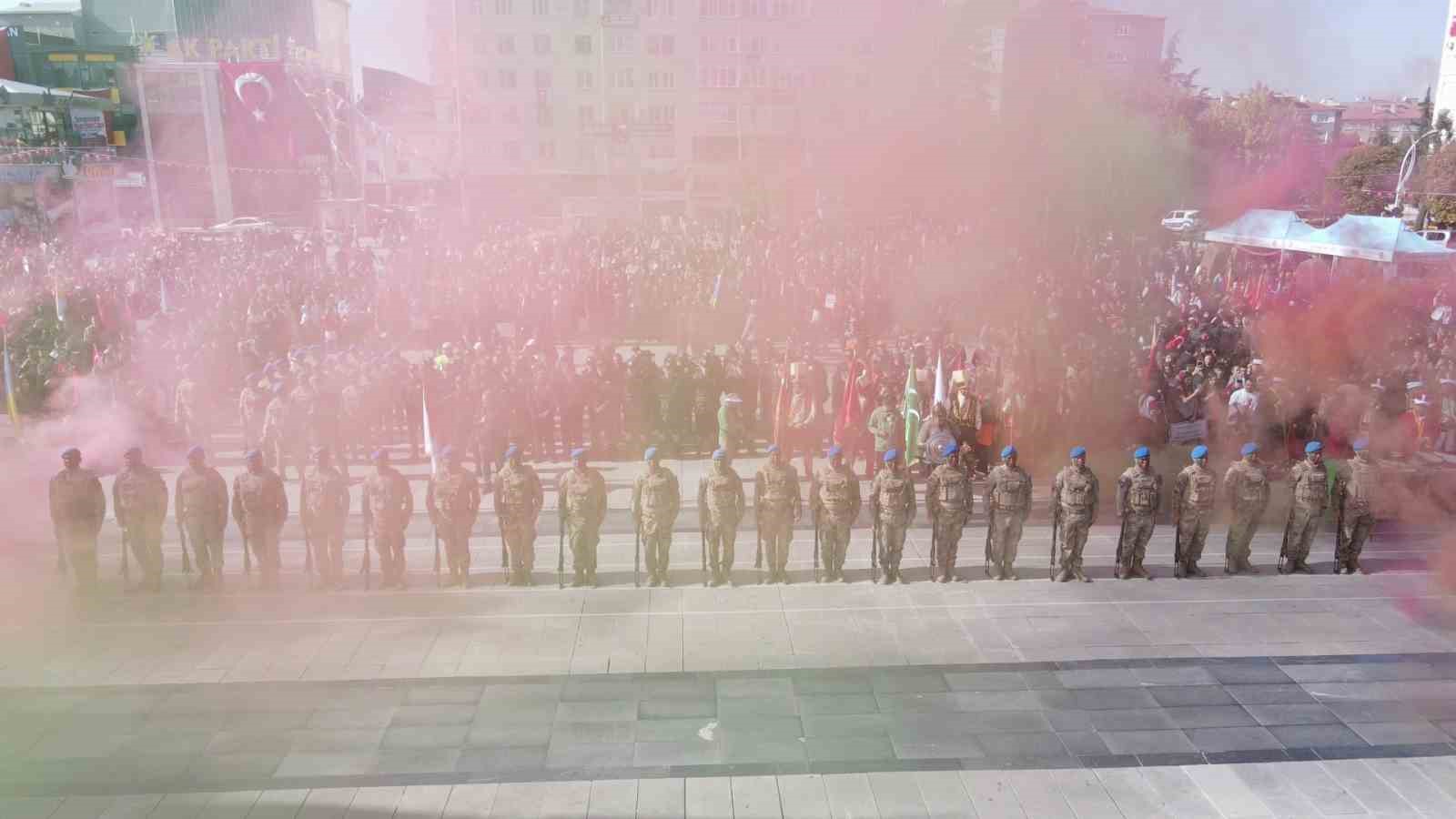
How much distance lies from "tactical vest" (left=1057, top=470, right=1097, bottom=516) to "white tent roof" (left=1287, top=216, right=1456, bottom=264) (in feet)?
25.1

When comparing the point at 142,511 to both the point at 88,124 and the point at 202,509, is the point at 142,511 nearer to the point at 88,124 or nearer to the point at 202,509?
the point at 202,509

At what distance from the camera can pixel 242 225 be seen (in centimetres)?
1391

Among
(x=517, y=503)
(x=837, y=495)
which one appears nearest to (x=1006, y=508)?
(x=837, y=495)

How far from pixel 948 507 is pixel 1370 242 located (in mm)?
9167

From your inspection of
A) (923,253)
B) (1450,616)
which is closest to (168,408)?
(923,253)

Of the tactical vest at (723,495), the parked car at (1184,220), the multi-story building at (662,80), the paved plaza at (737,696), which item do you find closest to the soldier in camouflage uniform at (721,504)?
the tactical vest at (723,495)

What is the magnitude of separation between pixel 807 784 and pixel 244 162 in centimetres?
947

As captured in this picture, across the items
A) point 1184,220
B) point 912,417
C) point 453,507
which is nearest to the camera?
point 453,507

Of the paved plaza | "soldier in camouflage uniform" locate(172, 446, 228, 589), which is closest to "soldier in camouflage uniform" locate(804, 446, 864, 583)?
the paved plaza

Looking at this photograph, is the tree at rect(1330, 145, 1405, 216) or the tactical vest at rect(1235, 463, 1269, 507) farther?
the tree at rect(1330, 145, 1405, 216)

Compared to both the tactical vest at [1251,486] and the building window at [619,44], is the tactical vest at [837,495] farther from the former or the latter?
the building window at [619,44]

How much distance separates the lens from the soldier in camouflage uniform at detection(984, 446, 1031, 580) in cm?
770

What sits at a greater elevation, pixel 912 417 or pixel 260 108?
pixel 260 108

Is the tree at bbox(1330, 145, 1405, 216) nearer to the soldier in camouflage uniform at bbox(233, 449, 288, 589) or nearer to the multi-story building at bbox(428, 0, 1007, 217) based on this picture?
the multi-story building at bbox(428, 0, 1007, 217)
